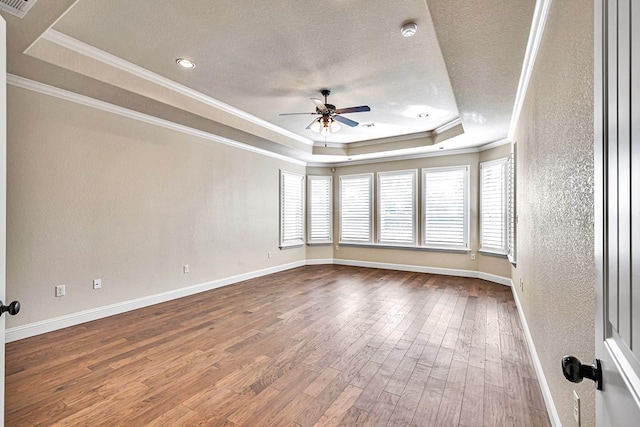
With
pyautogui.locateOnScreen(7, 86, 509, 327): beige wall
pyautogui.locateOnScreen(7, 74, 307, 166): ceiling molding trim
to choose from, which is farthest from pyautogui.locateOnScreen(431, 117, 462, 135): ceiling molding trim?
pyautogui.locateOnScreen(7, 74, 307, 166): ceiling molding trim

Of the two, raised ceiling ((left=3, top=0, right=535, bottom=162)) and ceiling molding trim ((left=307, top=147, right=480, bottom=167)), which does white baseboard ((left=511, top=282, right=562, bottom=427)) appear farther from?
ceiling molding trim ((left=307, top=147, right=480, bottom=167))

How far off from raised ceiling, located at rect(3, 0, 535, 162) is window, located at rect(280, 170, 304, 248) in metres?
2.37

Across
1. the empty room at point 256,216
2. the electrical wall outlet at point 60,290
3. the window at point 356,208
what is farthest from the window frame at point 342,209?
the electrical wall outlet at point 60,290

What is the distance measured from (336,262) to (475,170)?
12.8ft

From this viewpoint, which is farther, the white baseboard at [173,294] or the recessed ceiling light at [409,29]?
the white baseboard at [173,294]

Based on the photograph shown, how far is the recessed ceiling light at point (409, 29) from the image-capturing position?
2.56 m

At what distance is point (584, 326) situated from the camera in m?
1.30

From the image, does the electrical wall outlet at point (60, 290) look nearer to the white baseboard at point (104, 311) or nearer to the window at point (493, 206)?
the white baseboard at point (104, 311)

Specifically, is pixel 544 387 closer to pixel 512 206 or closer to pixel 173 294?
pixel 512 206

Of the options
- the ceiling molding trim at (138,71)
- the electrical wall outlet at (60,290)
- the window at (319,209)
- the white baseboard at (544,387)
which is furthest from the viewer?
the window at (319,209)

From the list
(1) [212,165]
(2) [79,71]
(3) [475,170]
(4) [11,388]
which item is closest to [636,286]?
(4) [11,388]

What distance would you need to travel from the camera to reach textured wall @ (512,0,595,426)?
1234 millimetres

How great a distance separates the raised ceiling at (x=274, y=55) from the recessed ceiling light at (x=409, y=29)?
0.06 metres

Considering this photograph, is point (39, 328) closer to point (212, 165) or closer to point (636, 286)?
point (212, 165)
